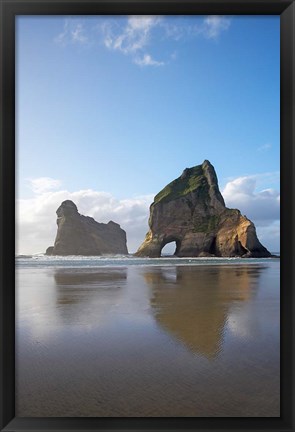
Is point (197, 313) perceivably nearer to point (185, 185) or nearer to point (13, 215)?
point (13, 215)

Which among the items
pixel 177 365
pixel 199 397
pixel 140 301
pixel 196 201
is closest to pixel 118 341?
pixel 177 365

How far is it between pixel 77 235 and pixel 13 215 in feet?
127

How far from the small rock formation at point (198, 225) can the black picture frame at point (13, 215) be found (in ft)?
84.0

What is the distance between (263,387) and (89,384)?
0.91 m

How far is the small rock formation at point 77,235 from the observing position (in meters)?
38.0

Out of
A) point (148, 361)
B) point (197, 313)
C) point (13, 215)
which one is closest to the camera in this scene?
point (13, 215)

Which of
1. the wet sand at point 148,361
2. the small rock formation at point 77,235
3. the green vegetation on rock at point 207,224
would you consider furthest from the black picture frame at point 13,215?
the small rock formation at point 77,235

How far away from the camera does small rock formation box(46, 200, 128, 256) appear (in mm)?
38000

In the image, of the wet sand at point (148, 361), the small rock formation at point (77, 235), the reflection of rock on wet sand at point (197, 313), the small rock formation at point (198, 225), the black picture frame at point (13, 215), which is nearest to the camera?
the black picture frame at point (13, 215)

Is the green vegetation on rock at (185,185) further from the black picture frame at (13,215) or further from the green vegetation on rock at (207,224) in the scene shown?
the black picture frame at (13,215)

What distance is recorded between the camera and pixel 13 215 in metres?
1.23

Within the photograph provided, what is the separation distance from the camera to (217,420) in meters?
1.22

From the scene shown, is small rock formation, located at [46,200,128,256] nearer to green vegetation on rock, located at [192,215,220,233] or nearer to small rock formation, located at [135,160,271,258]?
small rock formation, located at [135,160,271,258]

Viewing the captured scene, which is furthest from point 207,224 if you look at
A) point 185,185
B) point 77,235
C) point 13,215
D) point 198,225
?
point 13,215
